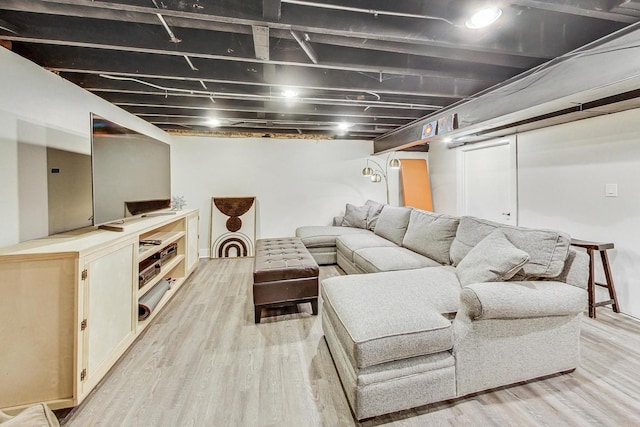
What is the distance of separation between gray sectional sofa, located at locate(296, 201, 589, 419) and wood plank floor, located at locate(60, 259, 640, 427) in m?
0.11

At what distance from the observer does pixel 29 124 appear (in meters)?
1.94

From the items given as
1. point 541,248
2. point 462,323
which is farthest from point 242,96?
point 541,248

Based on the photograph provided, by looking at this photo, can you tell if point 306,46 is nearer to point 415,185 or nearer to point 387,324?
point 387,324

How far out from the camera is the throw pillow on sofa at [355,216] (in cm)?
480

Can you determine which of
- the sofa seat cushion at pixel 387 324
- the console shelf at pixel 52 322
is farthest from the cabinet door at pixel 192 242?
the sofa seat cushion at pixel 387 324

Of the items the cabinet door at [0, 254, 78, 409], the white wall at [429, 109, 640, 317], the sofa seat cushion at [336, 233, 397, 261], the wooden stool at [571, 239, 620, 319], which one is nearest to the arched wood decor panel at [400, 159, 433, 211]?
the sofa seat cushion at [336, 233, 397, 261]

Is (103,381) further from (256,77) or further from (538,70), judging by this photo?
(538,70)

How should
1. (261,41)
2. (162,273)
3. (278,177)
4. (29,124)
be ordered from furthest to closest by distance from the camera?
1. (278,177)
2. (162,273)
3. (29,124)
4. (261,41)

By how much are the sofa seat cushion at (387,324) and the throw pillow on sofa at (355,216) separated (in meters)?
2.87

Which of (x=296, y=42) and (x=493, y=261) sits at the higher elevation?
(x=296, y=42)

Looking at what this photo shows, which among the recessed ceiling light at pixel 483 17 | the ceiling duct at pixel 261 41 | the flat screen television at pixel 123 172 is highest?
the ceiling duct at pixel 261 41

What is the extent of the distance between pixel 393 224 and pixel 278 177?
236cm

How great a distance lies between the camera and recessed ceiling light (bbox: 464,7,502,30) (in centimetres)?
143

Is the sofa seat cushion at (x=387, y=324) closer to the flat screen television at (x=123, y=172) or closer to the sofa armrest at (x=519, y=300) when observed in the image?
the sofa armrest at (x=519, y=300)
